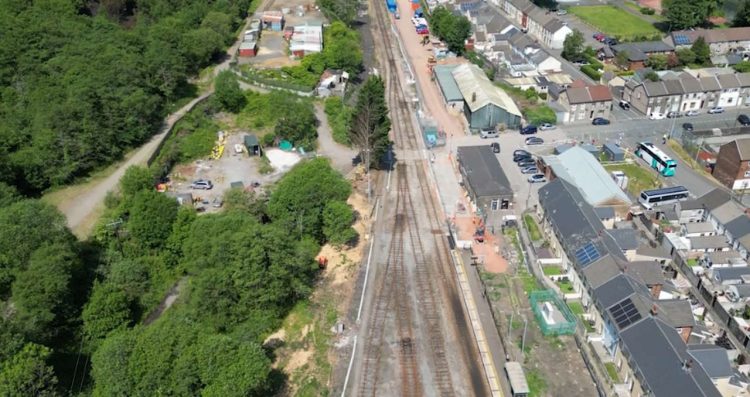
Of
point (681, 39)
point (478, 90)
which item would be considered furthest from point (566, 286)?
point (681, 39)

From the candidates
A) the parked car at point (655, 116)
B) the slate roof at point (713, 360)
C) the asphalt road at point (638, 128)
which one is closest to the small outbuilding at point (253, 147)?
the asphalt road at point (638, 128)

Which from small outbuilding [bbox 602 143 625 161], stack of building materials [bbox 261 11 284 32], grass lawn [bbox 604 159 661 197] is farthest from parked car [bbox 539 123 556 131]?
stack of building materials [bbox 261 11 284 32]

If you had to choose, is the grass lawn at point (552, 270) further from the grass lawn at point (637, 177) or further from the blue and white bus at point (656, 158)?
the blue and white bus at point (656, 158)

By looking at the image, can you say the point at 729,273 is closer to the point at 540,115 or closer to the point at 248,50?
the point at 540,115

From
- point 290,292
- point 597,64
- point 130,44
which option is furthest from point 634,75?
point 130,44

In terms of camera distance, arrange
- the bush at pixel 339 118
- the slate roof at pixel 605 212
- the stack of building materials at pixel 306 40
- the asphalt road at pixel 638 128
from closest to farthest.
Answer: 1. the slate roof at pixel 605 212
2. the bush at pixel 339 118
3. the asphalt road at pixel 638 128
4. the stack of building materials at pixel 306 40

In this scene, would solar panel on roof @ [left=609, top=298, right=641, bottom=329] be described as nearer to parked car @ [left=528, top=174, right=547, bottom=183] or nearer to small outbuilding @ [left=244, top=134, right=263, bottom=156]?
parked car @ [left=528, top=174, right=547, bottom=183]
